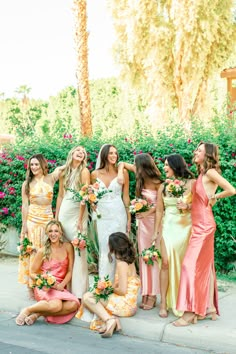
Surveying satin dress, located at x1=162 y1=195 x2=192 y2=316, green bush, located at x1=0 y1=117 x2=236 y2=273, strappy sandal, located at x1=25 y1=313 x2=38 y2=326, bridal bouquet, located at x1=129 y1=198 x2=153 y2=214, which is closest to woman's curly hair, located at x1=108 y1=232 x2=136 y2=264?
bridal bouquet, located at x1=129 y1=198 x2=153 y2=214

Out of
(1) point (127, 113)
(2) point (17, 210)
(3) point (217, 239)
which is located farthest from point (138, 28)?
(3) point (217, 239)

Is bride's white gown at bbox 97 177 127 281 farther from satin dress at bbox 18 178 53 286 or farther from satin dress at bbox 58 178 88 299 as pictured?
satin dress at bbox 18 178 53 286

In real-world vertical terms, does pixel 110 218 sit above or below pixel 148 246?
above

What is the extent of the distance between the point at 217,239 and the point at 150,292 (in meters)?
1.85

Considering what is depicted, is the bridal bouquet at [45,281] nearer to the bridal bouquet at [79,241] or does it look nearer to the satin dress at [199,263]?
the bridal bouquet at [79,241]

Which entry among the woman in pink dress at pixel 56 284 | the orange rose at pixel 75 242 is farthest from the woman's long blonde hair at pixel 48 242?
the orange rose at pixel 75 242

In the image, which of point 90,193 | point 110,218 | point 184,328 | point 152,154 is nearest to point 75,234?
point 110,218

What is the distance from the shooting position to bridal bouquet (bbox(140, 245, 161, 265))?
679 cm

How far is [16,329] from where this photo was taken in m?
6.65

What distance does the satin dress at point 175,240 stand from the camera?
668cm

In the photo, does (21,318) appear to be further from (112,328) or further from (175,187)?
(175,187)

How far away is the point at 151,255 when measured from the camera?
679 cm

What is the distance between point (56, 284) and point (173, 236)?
4.99ft

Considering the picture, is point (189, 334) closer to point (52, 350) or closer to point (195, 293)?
point (195, 293)
